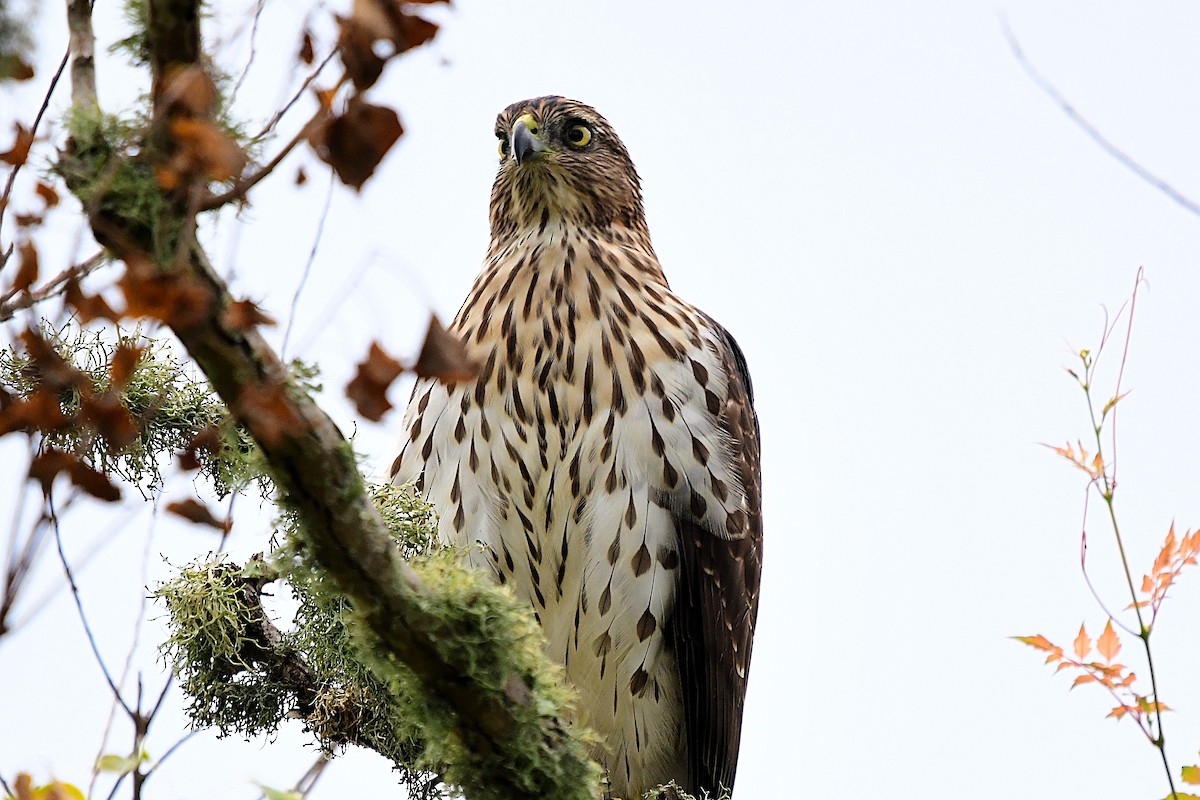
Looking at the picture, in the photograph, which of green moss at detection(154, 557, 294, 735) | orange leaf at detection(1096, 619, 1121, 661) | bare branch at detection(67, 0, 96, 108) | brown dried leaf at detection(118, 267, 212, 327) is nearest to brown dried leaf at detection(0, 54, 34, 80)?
bare branch at detection(67, 0, 96, 108)

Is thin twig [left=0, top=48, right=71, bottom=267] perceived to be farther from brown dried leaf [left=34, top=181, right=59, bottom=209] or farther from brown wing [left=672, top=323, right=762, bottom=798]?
brown wing [left=672, top=323, right=762, bottom=798]

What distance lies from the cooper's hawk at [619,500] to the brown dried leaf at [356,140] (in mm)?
2307

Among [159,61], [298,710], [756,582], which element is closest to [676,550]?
[756,582]

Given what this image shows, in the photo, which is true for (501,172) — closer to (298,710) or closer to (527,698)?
(298,710)

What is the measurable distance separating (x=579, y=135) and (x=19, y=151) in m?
3.30

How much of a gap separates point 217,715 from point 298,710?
22cm

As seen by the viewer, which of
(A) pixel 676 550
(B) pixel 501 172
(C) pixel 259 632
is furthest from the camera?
(B) pixel 501 172

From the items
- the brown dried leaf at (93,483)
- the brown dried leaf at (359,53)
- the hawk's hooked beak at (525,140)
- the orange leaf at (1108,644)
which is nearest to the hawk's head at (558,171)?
the hawk's hooked beak at (525,140)

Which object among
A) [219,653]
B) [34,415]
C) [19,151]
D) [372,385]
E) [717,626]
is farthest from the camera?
[717,626]

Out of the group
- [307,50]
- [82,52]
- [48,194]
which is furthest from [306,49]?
[48,194]

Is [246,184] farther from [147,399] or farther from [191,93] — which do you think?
[147,399]

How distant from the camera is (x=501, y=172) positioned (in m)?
5.14

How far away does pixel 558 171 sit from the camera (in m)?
4.96

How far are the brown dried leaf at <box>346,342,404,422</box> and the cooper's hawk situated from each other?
2.25 m
